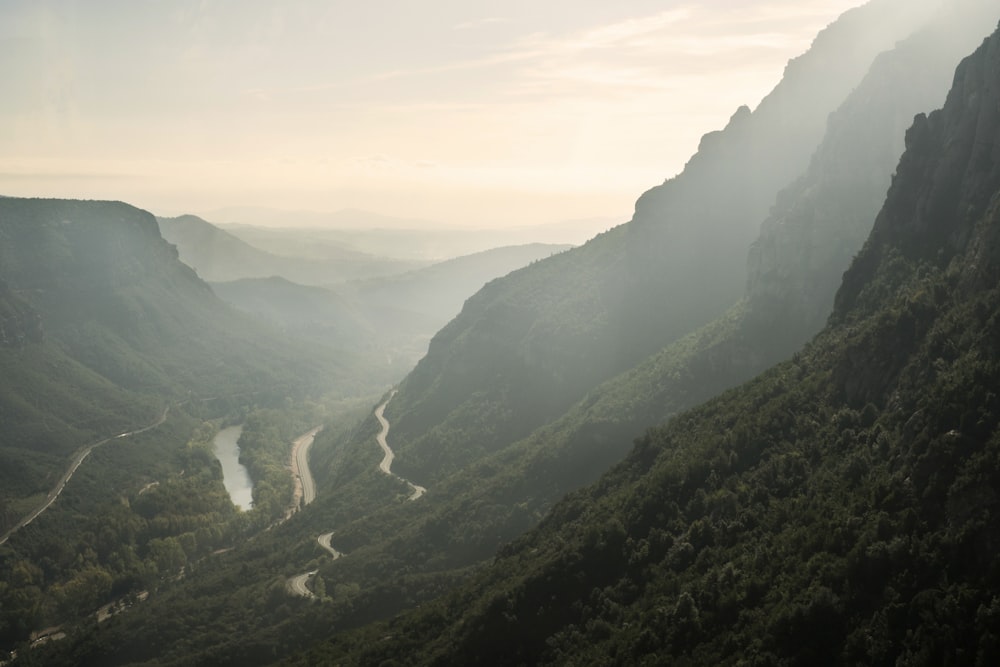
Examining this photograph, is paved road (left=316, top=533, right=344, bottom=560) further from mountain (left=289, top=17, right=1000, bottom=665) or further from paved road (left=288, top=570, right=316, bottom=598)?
mountain (left=289, top=17, right=1000, bottom=665)

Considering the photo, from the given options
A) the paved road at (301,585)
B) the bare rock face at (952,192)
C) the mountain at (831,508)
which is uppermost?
the bare rock face at (952,192)

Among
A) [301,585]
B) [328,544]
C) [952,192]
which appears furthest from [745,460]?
[328,544]

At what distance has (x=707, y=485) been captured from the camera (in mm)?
87625

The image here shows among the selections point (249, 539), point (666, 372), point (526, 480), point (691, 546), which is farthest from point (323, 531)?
point (691, 546)

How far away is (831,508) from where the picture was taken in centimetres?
7106

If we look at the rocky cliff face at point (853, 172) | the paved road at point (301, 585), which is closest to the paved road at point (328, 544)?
the paved road at point (301, 585)

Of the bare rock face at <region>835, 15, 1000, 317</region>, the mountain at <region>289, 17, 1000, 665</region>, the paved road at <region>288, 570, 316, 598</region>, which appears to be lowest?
the paved road at <region>288, 570, 316, 598</region>

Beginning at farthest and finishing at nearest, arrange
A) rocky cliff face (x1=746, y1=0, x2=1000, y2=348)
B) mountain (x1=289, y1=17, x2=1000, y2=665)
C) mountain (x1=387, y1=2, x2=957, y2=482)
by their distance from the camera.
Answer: mountain (x1=387, y1=2, x2=957, y2=482) → rocky cliff face (x1=746, y1=0, x2=1000, y2=348) → mountain (x1=289, y1=17, x2=1000, y2=665)

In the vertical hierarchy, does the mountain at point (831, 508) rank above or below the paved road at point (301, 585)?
above

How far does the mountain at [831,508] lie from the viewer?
58469 mm

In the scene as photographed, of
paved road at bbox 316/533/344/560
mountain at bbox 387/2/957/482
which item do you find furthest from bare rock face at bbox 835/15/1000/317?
paved road at bbox 316/533/344/560

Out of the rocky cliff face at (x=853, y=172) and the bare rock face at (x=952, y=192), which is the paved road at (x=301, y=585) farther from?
the bare rock face at (x=952, y=192)

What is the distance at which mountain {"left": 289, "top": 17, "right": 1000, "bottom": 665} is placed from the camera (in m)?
58.5

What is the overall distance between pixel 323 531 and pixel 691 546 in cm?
11025
